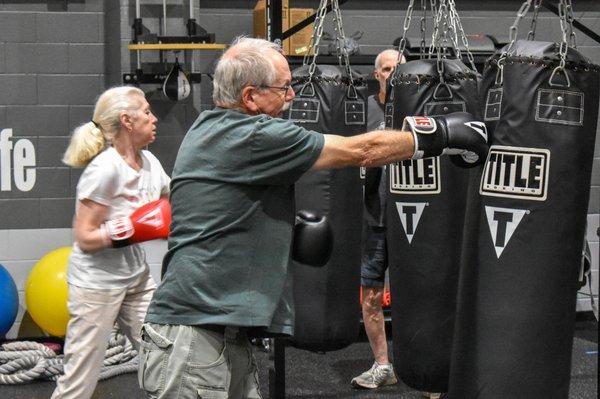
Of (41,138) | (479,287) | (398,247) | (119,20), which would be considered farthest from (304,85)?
(41,138)

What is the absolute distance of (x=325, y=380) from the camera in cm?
557

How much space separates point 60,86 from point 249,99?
3.89 meters

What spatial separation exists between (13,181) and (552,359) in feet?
14.5

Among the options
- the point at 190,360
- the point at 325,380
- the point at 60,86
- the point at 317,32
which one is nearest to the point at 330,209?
the point at 317,32

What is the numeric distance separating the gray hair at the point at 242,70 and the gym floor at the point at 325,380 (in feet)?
9.05

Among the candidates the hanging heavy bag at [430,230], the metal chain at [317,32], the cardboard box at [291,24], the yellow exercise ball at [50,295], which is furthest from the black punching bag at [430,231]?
the yellow exercise ball at [50,295]

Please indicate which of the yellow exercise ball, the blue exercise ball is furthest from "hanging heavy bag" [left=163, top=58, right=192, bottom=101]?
the blue exercise ball

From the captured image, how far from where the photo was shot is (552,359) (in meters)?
2.83

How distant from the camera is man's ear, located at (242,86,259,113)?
2.80 m

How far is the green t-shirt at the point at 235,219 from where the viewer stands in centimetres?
273

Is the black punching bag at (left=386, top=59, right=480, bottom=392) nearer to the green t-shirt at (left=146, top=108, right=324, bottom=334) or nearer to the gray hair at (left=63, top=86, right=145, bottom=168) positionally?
the green t-shirt at (left=146, top=108, right=324, bottom=334)

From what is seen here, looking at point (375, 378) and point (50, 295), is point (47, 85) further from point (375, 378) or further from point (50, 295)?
point (375, 378)

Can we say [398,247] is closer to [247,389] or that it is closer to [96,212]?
[247,389]

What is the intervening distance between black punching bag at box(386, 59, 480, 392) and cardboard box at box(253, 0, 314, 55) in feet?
8.30
